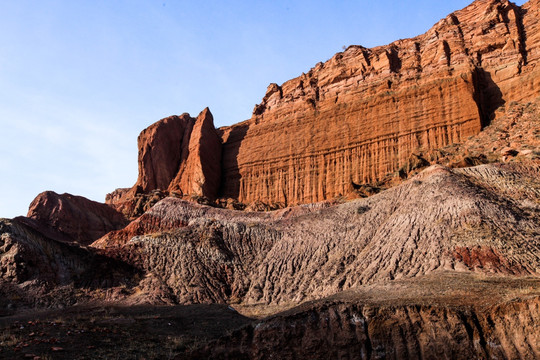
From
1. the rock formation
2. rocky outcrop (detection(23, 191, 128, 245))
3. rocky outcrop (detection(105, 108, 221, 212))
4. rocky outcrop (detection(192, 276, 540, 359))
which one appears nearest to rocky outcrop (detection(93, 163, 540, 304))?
rocky outcrop (detection(192, 276, 540, 359))

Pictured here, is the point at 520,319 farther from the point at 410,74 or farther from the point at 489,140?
the point at 410,74

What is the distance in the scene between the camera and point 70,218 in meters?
66.7

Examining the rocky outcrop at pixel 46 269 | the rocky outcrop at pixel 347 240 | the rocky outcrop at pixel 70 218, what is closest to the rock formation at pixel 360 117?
the rocky outcrop at pixel 70 218

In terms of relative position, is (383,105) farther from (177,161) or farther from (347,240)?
(177,161)

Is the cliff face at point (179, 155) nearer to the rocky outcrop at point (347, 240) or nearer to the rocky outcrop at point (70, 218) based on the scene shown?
the rocky outcrop at point (70, 218)

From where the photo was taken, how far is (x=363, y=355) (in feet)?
48.1

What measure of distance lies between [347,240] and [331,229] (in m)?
2.82

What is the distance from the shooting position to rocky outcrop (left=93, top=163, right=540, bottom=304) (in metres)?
28.9

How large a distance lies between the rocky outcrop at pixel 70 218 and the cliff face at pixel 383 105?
18064mm

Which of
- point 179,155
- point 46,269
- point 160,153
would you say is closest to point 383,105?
point 179,155

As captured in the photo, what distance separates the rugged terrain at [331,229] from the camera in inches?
615

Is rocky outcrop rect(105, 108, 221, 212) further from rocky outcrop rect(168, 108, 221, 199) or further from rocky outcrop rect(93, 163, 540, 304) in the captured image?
rocky outcrop rect(93, 163, 540, 304)

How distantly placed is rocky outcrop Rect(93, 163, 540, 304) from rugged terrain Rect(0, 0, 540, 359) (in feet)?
0.53

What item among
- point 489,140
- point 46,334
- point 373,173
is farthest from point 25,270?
point 489,140
